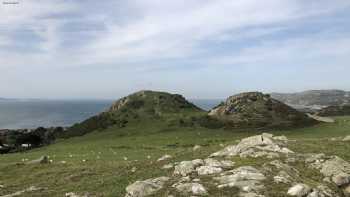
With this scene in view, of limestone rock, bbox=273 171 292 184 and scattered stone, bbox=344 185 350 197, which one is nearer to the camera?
limestone rock, bbox=273 171 292 184

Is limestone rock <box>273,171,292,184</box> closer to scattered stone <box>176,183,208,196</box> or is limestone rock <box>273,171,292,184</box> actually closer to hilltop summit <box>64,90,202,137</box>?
scattered stone <box>176,183,208,196</box>

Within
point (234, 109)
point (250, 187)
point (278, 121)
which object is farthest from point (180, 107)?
point (250, 187)

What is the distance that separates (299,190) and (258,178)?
82.3 inches

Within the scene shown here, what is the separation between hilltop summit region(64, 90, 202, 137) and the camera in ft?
327

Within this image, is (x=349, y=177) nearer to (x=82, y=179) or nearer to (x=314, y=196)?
(x=314, y=196)

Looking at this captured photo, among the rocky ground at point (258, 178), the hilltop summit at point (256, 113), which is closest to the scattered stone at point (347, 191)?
the rocky ground at point (258, 178)

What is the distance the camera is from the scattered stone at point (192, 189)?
1862 cm

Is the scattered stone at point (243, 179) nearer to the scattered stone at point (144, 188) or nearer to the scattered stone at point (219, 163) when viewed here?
the scattered stone at point (219, 163)

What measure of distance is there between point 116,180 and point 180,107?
86939 mm

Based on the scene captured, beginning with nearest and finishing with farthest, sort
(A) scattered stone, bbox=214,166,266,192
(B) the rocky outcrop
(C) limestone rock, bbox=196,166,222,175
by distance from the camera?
(A) scattered stone, bbox=214,166,266,192
(C) limestone rock, bbox=196,166,222,175
(B) the rocky outcrop

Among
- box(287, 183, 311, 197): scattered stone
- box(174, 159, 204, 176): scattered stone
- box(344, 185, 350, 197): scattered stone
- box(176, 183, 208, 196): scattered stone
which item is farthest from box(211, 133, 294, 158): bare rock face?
box(176, 183, 208, 196): scattered stone

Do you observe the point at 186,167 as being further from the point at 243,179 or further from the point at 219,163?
the point at 243,179

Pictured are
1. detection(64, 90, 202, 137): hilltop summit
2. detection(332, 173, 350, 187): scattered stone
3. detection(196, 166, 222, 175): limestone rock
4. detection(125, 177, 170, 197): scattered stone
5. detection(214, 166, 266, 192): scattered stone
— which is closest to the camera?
detection(214, 166, 266, 192): scattered stone

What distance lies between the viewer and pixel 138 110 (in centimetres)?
10612
